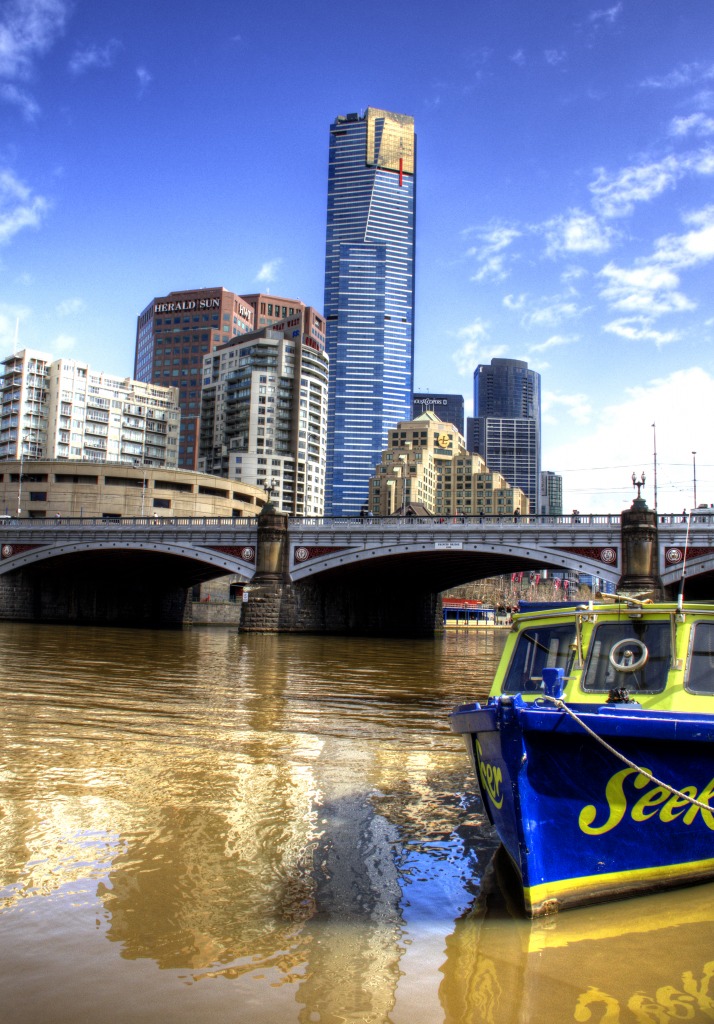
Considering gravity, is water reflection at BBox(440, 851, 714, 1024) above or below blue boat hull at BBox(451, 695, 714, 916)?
below

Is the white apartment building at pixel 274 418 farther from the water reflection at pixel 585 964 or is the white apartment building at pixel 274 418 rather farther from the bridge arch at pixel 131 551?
the water reflection at pixel 585 964

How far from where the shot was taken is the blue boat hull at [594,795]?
686 cm

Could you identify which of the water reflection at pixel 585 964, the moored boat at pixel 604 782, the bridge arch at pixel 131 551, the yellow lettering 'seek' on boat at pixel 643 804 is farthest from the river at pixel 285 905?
the bridge arch at pixel 131 551

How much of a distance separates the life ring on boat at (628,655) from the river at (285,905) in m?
2.03

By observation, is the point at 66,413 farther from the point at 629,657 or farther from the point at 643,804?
the point at 643,804

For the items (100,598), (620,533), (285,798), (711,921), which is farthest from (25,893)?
(100,598)

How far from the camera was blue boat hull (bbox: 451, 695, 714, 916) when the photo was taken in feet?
22.5

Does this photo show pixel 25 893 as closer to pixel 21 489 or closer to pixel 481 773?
A: pixel 481 773

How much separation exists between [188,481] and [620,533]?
65.9 m

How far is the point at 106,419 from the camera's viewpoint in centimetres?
13788

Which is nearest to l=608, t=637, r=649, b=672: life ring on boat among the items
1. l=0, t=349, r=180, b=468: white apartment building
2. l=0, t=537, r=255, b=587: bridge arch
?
l=0, t=537, r=255, b=587: bridge arch

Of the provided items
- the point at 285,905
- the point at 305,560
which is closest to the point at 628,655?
the point at 285,905

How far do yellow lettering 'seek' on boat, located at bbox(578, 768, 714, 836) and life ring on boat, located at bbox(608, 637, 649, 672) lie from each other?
4.24 ft

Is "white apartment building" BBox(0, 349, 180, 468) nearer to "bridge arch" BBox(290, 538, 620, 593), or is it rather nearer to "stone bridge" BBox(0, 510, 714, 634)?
"stone bridge" BBox(0, 510, 714, 634)
